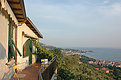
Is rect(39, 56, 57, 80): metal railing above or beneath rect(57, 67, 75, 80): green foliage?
above

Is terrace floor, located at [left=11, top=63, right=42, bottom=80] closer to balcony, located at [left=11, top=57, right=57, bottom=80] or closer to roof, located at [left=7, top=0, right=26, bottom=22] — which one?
balcony, located at [left=11, top=57, right=57, bottom=80]

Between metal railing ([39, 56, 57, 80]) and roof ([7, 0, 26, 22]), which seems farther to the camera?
roof ([7, 0, 26, 22])

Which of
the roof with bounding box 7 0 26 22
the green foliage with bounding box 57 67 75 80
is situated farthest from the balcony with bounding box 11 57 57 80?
the roof with bounding box 7 0 26 22

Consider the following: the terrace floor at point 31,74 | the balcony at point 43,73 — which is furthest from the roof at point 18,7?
the terrace floor at point 31,74

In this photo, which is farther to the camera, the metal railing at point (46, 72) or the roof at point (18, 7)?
the roof at point (18, 7)

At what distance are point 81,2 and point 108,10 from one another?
26.5ft

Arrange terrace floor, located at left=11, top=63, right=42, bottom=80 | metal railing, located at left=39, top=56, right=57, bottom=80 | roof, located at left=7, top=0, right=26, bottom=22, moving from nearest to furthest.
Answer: metal railing, located at left=39, top=56, right=57, bottom=80 → roof, located at left=7, top=0, right=26, bottom=22 → terrace floor, located at left=11, top=63, right=42, bottom=80

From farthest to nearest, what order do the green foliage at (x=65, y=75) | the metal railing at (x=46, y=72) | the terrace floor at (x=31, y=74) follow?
1. the green foliage at (x=65, y=75)
2. the terrace floor at (x=31, y=74)
3. the metal railing at (x=46, y=72)

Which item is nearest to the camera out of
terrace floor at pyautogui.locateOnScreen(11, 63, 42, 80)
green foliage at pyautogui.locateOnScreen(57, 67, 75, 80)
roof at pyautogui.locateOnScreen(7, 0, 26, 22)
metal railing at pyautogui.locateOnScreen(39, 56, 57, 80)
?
metal railing at pyautogui.locateOnScreen(39, 56, 57, 80)

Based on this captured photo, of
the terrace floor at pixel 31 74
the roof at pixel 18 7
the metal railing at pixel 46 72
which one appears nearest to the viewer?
the metal railing at pixel 46 72

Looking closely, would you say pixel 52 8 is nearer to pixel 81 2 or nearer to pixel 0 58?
pixel 81 2

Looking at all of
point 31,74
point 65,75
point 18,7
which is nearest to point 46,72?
point 31,74

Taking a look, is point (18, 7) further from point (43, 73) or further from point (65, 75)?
point (65, 75)

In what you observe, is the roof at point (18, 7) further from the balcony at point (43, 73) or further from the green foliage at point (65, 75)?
the green foliage at point (65, 75)
